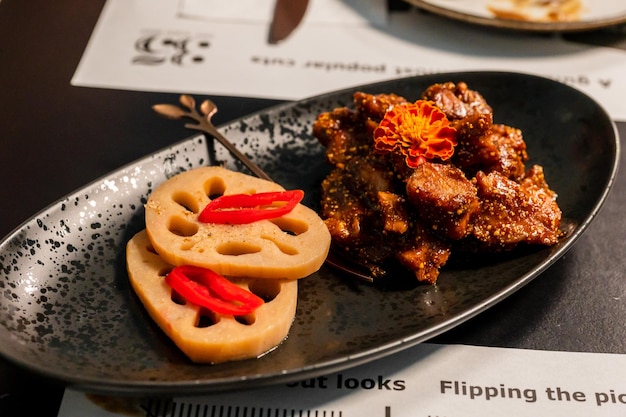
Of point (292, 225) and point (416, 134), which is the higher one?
point (416, 134)

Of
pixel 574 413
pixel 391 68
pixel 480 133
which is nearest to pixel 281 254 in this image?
pixel 480 133

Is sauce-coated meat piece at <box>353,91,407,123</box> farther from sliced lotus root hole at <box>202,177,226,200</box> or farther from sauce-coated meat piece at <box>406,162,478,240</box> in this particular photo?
sliced lotus root hole at <box>202,177,226,200</box>

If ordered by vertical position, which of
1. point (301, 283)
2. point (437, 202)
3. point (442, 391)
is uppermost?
point (437, 202)

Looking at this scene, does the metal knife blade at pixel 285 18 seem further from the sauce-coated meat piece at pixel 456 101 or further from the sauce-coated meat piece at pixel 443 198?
the sauce-coated meat piece at pixel 443 198

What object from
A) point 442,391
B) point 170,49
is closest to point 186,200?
point 442,391

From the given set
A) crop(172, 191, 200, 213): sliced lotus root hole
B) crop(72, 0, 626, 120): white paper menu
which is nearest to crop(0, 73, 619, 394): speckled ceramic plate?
crop(172, 191, 200, 213): sliced lotus root hole

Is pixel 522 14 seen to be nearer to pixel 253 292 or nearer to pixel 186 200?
pixel 186 200
